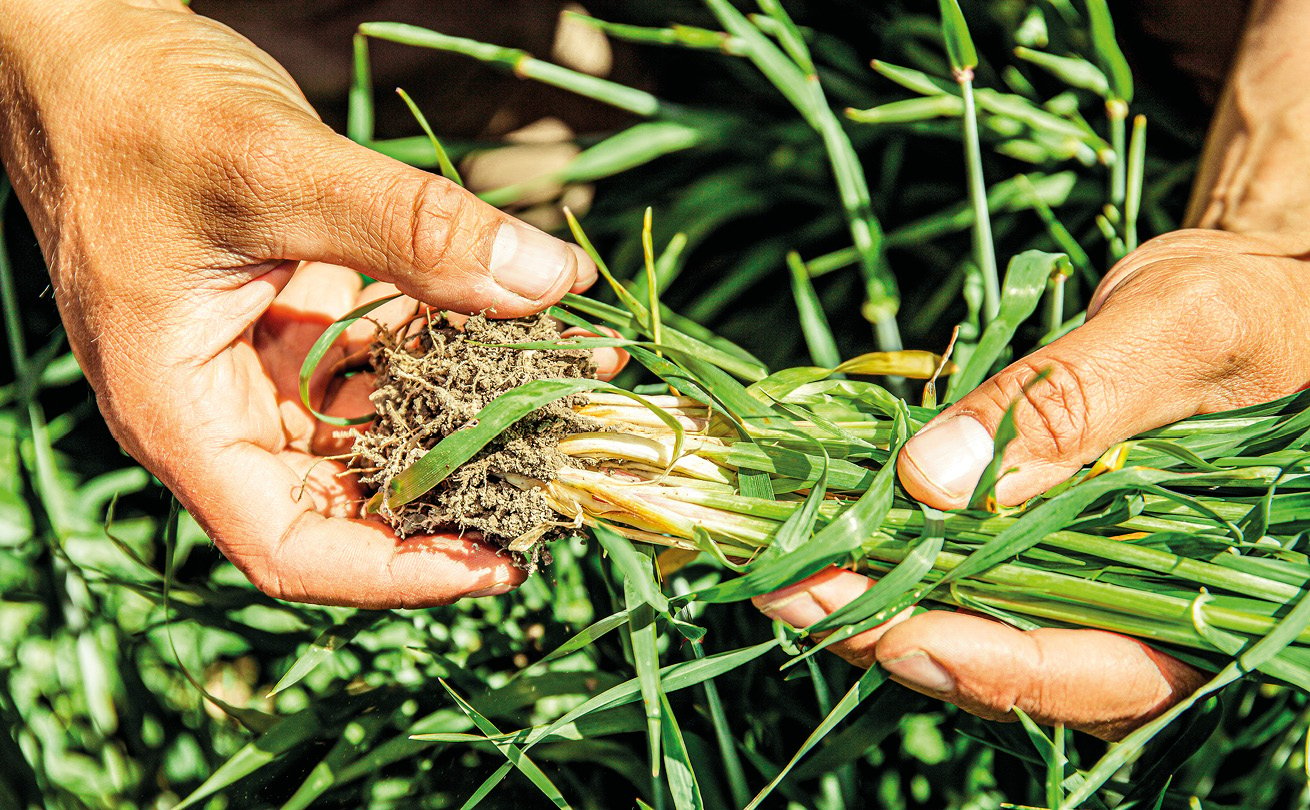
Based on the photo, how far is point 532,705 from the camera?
1.28 metres

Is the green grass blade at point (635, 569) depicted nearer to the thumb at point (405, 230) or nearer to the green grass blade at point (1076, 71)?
the thumb at point (405, 230)

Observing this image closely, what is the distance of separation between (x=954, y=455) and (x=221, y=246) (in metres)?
0.89

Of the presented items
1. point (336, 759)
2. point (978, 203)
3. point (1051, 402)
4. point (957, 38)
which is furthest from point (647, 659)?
point (957, 38)

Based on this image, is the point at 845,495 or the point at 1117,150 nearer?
the point at 845,495

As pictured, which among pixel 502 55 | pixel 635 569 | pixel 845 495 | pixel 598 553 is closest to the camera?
pixel 635 569

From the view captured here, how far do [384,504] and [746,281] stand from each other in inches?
25.8

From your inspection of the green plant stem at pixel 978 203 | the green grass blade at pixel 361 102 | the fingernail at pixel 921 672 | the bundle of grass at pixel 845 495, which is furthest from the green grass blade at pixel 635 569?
→ the green grass blade at pixel 361 102

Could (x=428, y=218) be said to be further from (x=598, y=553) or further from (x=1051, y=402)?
(x=1051, y=402)

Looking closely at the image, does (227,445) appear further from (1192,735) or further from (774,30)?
(1192,735)

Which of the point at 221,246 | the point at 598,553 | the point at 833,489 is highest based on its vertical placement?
the point at 221,246

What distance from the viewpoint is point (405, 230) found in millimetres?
945

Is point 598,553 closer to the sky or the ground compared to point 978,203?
closer to the ground

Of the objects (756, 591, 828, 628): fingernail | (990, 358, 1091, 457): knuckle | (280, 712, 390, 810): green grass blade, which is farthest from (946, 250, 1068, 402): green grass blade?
(280, 712, 390, 810): green grass blade

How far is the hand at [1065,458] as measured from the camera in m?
0.89
